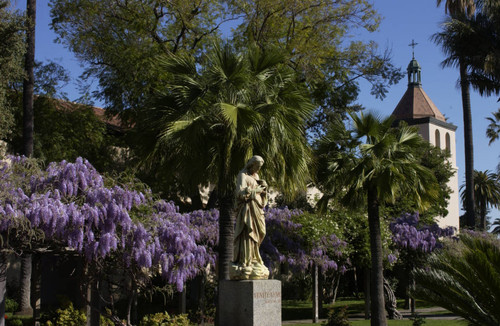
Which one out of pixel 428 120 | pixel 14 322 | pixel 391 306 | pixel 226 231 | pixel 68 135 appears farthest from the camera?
pixel 428 120

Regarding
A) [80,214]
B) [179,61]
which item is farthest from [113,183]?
[179,61]

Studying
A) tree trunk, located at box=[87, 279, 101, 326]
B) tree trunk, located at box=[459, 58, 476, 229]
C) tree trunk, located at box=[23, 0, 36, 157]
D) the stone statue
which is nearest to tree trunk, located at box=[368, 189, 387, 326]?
tree trunk, located at box=[87, 279, 101, 326]

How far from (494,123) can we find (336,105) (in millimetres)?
32754

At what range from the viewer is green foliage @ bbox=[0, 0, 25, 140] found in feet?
69.1

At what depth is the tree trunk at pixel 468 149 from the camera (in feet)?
109

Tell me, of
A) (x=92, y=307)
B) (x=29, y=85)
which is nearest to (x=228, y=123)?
(x=92, y=307)

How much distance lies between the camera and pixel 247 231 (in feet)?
38.1

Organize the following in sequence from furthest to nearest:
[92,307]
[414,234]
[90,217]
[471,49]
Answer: [471,49]
[414,234]
[92,307]
[90,217]

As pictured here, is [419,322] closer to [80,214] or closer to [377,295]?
[377,295]

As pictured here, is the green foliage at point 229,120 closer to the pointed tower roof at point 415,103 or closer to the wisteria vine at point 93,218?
the wisteria vine at point 93,218

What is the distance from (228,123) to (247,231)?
4.29 metres

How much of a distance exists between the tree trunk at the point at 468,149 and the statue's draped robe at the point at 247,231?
2388 cm

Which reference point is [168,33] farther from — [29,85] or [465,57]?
[465,57]

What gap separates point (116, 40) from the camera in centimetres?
2412
